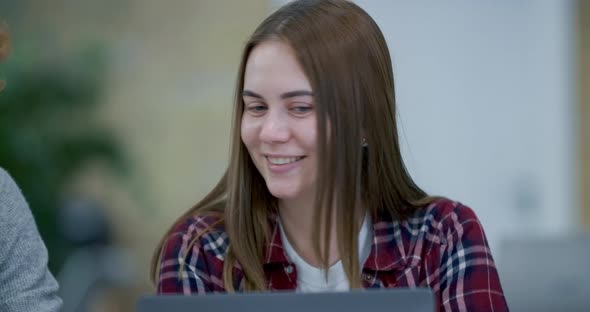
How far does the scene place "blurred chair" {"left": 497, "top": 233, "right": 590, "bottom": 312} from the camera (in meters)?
2.23

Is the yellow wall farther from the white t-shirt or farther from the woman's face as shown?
the woman's face

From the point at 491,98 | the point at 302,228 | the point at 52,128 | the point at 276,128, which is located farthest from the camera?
the point at 491,98

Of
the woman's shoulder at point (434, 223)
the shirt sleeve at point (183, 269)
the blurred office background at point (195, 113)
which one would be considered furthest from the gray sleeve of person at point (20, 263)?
the blurred office background at point (195, 113)

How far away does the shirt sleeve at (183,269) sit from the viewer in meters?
1.73

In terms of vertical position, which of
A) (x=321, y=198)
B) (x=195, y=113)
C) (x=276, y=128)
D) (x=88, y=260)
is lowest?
(x=88, y=260)

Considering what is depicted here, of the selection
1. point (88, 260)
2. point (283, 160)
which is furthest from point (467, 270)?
point (88, 260)

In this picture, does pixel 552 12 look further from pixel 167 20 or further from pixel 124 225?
pixel 124 225

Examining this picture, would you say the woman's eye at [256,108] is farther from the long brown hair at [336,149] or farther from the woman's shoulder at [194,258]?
the woman's shoulder at [194,258]

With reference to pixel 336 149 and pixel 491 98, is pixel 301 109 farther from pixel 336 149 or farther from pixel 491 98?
pixel 491 98

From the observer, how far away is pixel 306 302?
112 centimetres

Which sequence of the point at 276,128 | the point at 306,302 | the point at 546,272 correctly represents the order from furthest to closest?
the point at 546,272, the point at 276,128, the point at 306,302

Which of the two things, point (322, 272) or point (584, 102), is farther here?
point (584, 102)

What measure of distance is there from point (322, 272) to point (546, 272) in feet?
2.40

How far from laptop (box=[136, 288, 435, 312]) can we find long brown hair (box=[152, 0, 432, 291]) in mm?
514
